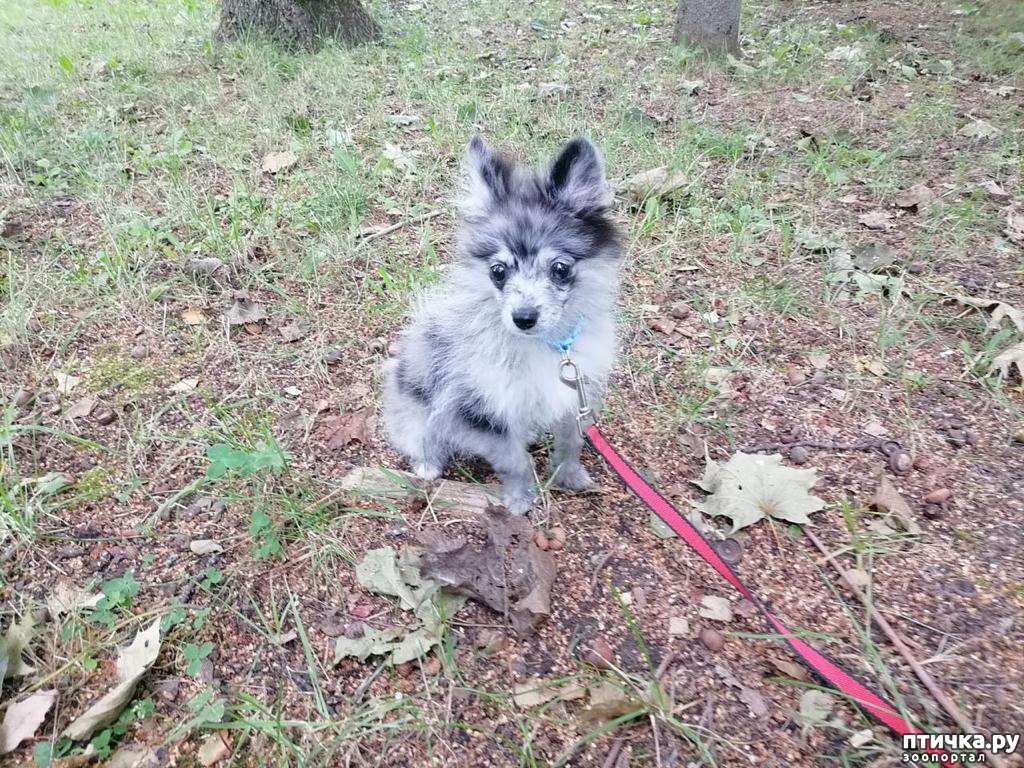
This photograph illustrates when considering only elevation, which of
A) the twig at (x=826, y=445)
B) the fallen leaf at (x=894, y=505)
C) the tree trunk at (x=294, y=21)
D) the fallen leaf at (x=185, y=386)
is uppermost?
the tree trunk at (x=294, y=21)

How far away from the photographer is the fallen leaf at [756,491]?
2572mm

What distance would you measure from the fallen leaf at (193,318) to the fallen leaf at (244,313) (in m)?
0.12

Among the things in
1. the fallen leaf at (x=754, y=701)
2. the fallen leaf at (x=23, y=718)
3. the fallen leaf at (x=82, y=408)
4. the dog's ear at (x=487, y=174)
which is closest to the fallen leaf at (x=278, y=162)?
the fallen leaf at (x=82, y=408)

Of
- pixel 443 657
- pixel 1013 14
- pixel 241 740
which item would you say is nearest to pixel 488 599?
pixel 443 657

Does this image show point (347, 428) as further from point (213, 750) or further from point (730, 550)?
point (730, 550)

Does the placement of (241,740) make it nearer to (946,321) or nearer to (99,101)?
(946,321)

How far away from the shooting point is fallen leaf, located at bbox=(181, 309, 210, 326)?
3.60 m

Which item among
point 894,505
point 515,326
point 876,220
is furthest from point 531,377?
point 876,220

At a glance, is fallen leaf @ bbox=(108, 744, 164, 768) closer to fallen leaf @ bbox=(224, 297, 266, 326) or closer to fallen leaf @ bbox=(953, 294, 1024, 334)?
fallen leaf @ bbox=(224, 297, 266, 326)

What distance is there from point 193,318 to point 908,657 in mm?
3743

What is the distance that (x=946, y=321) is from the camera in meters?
3.52

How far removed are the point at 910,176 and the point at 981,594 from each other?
3.66 metres

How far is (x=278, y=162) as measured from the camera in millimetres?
4859

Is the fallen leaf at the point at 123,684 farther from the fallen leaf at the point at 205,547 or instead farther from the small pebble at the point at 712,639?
the small pebble at the point at 712,639
